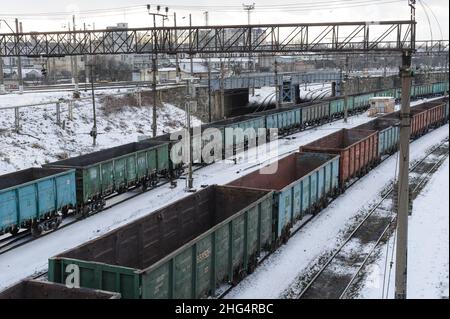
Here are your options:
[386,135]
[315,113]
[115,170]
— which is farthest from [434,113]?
[115,170]

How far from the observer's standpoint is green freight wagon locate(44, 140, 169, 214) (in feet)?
67.1

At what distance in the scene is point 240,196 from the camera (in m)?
15.9

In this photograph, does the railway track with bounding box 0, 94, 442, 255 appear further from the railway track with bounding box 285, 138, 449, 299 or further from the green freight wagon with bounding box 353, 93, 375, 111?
the green freight wagon with bounding box 353, 93, 375, 111

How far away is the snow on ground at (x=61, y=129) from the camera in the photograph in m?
30.5

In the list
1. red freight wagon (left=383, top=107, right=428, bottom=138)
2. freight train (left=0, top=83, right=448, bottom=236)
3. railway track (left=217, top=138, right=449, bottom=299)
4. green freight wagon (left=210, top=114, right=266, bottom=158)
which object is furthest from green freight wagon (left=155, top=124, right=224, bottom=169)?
red freight wagon (left=383, top=107, right=428, bottom=138)

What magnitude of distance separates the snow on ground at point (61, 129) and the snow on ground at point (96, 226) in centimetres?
918

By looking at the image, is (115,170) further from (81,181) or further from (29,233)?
(29,233)

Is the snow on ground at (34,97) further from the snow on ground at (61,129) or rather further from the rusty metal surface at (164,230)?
the rusty metal surface at (164,230)

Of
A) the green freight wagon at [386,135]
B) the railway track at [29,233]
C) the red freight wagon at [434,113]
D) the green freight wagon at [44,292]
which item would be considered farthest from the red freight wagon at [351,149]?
the green freight wagon at [44,292]

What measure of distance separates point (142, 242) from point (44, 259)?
4.98m
